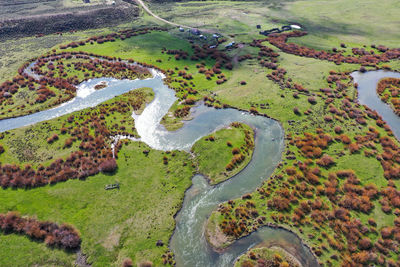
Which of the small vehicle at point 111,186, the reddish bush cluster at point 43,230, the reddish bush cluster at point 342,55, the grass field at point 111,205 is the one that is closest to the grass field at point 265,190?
the grass field at point 111,205

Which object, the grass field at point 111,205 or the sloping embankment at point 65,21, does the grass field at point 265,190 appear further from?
the sloping embankment at point 65,21

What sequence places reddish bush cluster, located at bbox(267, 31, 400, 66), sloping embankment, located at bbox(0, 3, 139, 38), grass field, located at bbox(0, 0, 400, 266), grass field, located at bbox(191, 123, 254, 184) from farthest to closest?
sloping embankment, located at bbox(0, 3, 139, 38) → reddish bush cluster, located at bbox(267, 31, 400, 66) → grass field, located at bbox(191, 123, 254, 184) → grass field, located at bbox(0, 0, 400, 266)

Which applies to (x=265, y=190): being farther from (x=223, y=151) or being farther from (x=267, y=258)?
(x=223, y=151)

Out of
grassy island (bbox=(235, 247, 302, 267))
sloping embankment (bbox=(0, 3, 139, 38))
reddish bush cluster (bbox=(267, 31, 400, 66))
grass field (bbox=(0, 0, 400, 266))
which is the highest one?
sloping embankment (bbox=(0, 3, 139, 38))

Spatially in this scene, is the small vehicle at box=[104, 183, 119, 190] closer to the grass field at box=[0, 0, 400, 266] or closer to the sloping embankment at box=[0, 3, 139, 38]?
the grass field at box=[0, 0, 400, 266]

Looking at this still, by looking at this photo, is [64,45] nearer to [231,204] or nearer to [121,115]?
[121,115]

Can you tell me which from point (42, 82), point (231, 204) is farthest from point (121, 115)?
point (231, 204)

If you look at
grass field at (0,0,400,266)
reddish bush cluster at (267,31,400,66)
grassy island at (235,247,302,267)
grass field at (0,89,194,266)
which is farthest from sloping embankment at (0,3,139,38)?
grassy island at (235,247,302,267)
